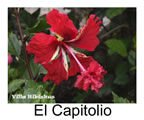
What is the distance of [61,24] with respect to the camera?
0.61 m

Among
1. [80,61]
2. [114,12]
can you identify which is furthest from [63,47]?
[114,12]

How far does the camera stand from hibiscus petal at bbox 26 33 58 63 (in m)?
0.59

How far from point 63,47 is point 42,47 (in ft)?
0.31

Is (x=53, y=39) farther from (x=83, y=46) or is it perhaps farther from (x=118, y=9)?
(x=118, y=9)

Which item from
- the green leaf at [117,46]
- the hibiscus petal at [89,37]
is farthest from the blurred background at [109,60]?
the hibiscus petal at [89,37]

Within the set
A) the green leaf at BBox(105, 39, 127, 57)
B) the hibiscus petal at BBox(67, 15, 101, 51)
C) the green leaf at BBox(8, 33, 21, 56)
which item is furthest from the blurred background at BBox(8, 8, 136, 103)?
the hibiscus petal at BBox(67, 15, 101, 51)

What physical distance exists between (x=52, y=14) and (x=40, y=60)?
135mm

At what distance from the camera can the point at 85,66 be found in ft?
2.12

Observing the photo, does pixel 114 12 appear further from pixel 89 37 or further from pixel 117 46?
pixel 89 37

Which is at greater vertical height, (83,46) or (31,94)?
(83,46)

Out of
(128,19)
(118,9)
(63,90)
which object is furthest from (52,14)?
(128,19)

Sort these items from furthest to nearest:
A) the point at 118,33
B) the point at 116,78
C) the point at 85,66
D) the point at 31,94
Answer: the point at 118,33
the point at 116,78
the point at 85,66
the point at 31,94

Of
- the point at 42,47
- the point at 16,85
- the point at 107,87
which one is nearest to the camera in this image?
the point at 42,47

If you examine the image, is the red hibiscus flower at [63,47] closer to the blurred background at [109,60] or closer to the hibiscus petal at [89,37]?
the hibiscus petal at [89,37]
